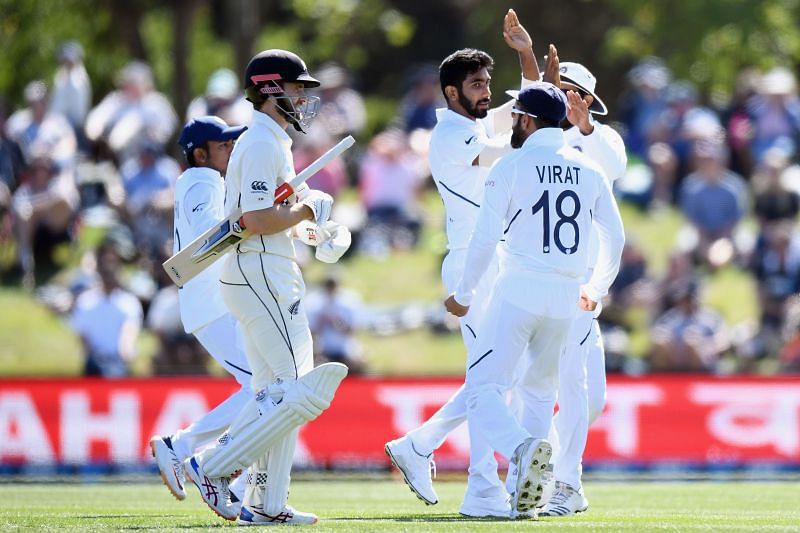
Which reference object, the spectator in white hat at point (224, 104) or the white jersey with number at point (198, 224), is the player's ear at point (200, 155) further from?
the spectator in white hat at point (224, 104)

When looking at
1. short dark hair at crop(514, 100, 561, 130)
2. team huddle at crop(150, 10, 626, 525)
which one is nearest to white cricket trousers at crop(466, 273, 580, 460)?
team huddle at crop(150, 10, 626, 525)

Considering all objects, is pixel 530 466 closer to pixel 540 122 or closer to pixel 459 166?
pixel 540 122

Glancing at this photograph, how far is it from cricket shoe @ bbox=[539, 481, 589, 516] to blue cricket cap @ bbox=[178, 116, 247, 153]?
312cm

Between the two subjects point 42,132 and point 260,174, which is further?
point 42,132

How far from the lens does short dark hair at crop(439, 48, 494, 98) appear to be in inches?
390

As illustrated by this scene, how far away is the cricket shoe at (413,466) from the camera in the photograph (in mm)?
10055

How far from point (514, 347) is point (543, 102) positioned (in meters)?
1.43

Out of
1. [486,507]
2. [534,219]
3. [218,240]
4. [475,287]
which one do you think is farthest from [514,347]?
[218,240]

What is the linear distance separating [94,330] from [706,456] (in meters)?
6.73

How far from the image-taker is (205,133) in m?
10.3

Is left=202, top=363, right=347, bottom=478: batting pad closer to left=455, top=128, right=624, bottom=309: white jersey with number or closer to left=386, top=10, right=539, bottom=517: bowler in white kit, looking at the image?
left=455, top=128, right=624, bottom=309: white jersey with number

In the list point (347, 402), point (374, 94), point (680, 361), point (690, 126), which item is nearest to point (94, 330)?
point (347, 402)

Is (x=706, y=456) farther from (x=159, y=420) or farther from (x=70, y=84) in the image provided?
(x=70, y=84)

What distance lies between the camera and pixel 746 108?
20.6 metres
